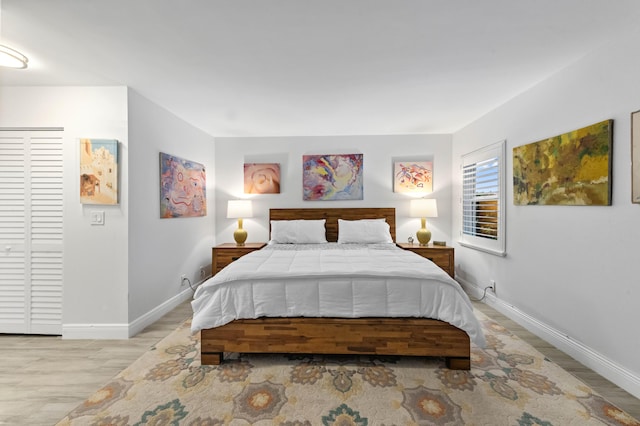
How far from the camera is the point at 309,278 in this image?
215cm

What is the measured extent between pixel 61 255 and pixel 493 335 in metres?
4.22

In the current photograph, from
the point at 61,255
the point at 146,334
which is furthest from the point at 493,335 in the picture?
the point at 61,255

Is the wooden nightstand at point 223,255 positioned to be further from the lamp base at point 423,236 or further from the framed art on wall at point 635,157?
the framed art on wall at point 635,157

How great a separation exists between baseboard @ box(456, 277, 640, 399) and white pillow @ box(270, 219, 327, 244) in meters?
2.32

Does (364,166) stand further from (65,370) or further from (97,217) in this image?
(65,370)

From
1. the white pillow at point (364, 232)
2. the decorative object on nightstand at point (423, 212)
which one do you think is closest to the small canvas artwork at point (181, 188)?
the white pillow at point (364, 232)

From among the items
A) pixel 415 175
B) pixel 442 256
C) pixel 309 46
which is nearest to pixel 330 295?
pixel 309 46

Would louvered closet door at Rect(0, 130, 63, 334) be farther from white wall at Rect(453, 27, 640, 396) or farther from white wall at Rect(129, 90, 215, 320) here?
white wall at Rect(453, 27, 640, 396)

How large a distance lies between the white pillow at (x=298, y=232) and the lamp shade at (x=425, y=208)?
141 centimetres

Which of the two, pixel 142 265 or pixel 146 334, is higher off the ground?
pixel 142 265

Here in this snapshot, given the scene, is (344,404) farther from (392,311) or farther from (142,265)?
(142,265)

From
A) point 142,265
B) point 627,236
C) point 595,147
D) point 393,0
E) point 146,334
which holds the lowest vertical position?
point 146,334

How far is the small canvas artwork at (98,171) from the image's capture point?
2.54m

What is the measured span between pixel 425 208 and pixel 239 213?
9.14 ft
